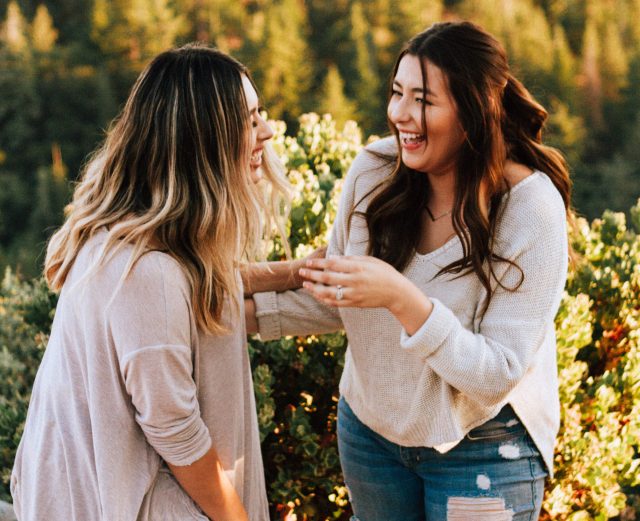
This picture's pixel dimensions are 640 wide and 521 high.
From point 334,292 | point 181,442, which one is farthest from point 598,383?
point 181,442

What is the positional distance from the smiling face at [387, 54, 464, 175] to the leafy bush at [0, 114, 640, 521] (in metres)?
0.91

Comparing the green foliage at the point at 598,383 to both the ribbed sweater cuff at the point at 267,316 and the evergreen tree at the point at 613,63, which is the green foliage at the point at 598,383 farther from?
the evergreen tree at the point at 613,63

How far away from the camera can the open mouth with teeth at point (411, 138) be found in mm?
2014

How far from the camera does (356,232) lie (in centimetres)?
221

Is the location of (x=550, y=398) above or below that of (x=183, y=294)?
below

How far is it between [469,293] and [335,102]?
5533 cm

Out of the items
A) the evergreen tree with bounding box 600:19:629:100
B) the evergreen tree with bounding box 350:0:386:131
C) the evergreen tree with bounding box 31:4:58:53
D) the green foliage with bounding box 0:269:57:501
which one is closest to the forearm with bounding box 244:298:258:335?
the green foliage with bounding box 0:269:57:501

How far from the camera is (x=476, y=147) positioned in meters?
1.99

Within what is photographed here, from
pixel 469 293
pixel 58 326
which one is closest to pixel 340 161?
pixel 469 293

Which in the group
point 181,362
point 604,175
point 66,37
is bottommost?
point 604,175

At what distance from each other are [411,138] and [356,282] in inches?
17.9

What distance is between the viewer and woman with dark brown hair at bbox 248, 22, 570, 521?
1.82m

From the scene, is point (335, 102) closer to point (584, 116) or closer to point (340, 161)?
point (584, 116)

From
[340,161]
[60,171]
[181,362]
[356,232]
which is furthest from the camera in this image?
[60,171]
